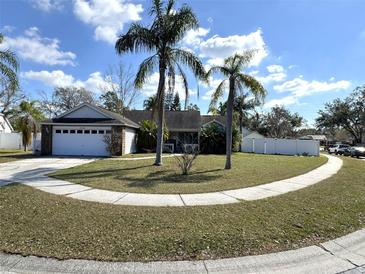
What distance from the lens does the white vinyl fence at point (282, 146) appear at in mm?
28406

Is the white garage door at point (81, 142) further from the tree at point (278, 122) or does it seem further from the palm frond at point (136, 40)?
the tree at point (278, 122)

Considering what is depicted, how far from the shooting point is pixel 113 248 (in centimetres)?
448

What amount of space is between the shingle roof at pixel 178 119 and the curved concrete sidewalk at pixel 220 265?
25435 mm

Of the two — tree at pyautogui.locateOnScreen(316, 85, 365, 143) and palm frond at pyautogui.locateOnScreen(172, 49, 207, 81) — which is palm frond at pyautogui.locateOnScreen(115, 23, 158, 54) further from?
tree at pyautogui.locateOnScreen(316, 85, 365, 143)

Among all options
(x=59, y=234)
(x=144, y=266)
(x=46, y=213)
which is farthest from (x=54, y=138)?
(x=144, y=266)

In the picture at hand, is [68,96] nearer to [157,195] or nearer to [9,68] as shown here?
[9,68]

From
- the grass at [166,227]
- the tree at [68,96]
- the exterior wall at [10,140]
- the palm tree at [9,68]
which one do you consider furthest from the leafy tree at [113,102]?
the grass at [166,227]

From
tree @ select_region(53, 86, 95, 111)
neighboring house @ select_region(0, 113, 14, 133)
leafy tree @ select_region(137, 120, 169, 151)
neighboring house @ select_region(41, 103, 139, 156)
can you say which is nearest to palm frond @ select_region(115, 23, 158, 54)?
neighboring house @ select_region(41, 103, 139, 156)

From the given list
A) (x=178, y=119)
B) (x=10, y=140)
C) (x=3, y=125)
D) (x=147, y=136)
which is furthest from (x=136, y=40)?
(x=3, y=125)

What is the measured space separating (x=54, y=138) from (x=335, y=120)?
50771 millimetres

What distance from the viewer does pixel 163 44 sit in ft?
49.4

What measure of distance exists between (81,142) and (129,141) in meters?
4.18

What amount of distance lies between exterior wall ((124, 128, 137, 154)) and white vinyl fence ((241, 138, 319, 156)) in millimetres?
12970

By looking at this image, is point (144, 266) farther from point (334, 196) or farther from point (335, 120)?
point (335, 120)
